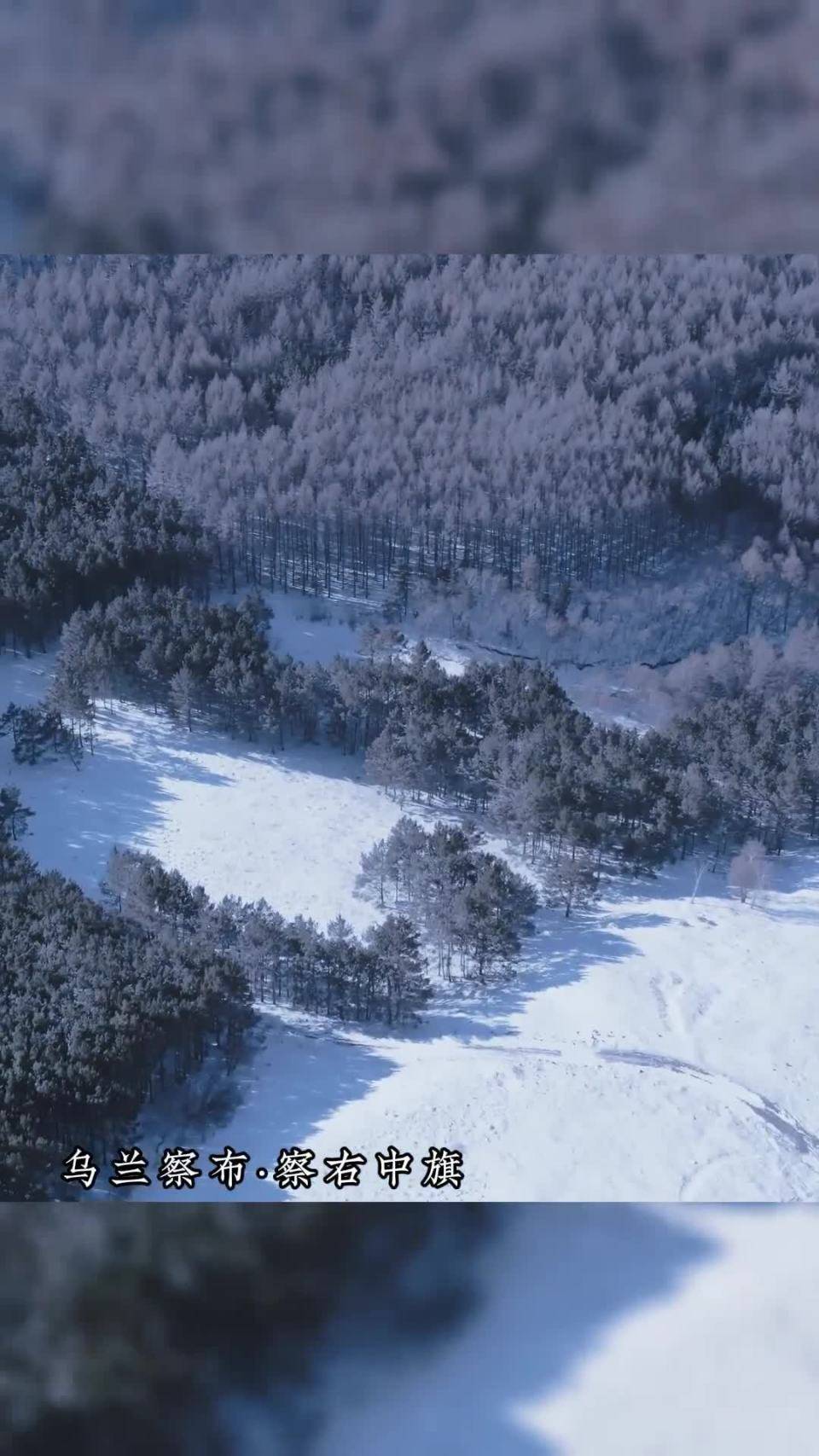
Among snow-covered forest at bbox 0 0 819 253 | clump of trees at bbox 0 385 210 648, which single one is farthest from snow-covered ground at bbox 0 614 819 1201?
snow-covered forest at bbox 0 0 819 253

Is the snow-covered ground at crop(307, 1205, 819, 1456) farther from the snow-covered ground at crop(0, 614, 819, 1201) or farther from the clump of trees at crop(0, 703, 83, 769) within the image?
the clump of trees at crop(0, 703, 83, 769)

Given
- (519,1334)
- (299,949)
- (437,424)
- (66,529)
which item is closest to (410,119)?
(437,424)

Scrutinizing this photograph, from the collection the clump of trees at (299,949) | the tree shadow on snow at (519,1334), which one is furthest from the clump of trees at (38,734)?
the tree shadow on snow at (519,1334)

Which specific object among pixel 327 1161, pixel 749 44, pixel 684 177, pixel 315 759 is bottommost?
pixel 327 1161

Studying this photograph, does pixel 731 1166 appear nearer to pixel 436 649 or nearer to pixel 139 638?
pixel 436 649

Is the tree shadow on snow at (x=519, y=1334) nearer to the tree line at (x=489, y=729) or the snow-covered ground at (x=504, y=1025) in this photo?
the snow-covered ground at (x=504, y=1025)

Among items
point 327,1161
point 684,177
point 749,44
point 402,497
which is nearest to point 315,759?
point 402,497

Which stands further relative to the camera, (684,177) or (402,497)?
(402,497)
